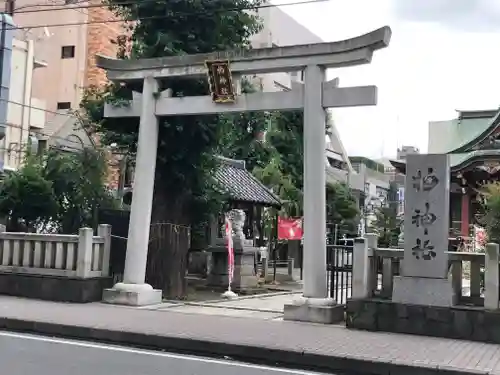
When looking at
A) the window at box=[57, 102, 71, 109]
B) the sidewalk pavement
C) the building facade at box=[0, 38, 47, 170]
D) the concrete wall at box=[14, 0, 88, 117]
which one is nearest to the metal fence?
the sidewalk pavement

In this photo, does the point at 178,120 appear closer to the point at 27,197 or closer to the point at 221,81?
the point at 221,81

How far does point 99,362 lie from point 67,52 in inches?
1184

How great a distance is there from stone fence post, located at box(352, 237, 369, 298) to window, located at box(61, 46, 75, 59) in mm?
27805

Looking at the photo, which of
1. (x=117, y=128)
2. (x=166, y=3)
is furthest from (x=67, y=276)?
(x=166, y=3)

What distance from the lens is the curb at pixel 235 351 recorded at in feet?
27.1

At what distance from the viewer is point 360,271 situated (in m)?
11.4

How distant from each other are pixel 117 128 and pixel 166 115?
2406mm

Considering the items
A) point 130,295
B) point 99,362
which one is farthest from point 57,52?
point 99,362

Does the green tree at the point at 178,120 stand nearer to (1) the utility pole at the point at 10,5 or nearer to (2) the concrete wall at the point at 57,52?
(1) the utility pole at the point at 10,5

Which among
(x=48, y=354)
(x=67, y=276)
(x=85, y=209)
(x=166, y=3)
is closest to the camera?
(x=48, y=354)

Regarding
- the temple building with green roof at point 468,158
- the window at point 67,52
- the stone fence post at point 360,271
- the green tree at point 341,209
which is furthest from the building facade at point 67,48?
the stone fence post at point 360,271

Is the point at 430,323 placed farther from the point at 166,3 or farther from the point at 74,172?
the point at 74,172

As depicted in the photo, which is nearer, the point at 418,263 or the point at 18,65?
the point at 418,263

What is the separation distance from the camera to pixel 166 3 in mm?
15047
